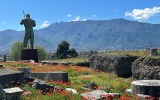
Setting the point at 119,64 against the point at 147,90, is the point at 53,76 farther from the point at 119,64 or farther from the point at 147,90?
the point at 147,90

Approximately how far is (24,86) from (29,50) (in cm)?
2661

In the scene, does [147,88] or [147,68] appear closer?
[147,88]

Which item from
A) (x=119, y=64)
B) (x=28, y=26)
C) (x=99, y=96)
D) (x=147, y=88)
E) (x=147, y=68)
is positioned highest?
(x=28, y=26)

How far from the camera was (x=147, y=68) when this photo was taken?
21562 millimetres

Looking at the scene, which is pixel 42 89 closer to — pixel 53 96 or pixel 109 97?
pixel 53 96

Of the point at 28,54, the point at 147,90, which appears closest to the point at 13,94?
the point at 147,90

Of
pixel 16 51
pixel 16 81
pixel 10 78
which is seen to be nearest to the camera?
pixel 10 78

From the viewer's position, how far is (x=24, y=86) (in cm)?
1620

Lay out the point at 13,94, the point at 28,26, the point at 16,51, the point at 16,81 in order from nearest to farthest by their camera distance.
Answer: the point at 13,94 → the point at 16,81 → the point at 28,26 → the point at 16,51

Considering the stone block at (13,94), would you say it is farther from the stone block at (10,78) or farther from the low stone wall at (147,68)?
the low stone wall at (147,68)

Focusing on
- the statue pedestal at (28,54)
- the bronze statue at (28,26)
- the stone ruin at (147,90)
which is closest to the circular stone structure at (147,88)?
the stone ruin at (147,90)

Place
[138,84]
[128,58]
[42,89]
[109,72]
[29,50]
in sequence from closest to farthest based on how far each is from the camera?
[138,84] → [42,89] → [128,58] → [109,72] → [29,50]

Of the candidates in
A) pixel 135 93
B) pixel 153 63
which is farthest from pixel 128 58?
pixel 135 93

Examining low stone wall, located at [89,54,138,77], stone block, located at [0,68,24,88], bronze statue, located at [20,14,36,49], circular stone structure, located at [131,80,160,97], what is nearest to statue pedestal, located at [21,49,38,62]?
bronze statue, located at [20,14,36,49]
